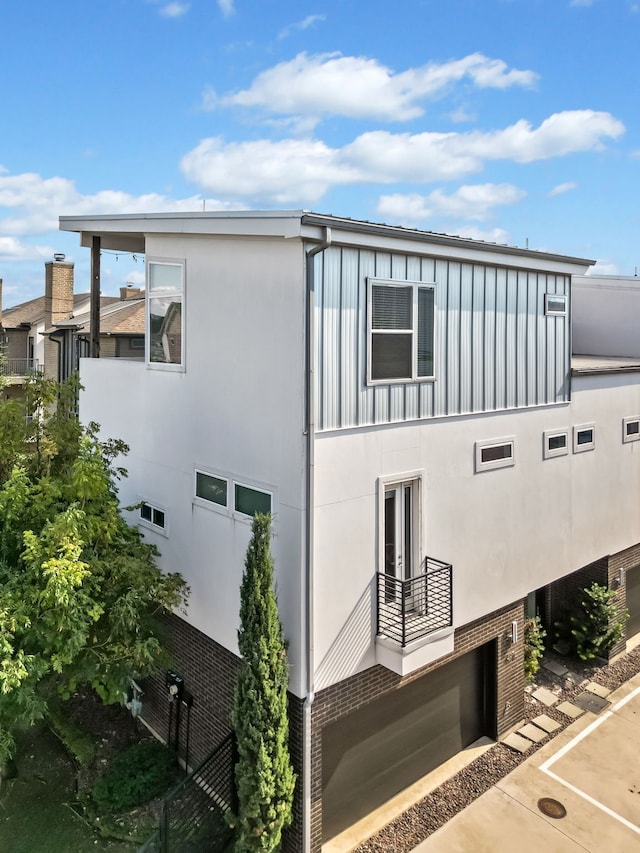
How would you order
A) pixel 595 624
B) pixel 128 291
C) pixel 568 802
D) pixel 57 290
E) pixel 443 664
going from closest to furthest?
pixel 568 802, pixel 443 664, pixel 595 624, pixel 57 290, pixel 128 291

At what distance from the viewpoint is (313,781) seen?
23.1 ft

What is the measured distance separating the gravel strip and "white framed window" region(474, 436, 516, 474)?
4.85 m

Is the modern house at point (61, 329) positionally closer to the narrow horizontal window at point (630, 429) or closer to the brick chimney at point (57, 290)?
the brick chimney at point (57, 290)

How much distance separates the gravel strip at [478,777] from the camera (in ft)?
25.8

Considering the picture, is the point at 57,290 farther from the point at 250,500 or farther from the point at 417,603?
the point at 417,603

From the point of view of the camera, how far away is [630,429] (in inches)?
481

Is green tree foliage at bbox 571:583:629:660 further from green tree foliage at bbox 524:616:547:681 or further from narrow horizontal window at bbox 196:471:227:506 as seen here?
narrow horizontal window at bbox 196:471:227:506

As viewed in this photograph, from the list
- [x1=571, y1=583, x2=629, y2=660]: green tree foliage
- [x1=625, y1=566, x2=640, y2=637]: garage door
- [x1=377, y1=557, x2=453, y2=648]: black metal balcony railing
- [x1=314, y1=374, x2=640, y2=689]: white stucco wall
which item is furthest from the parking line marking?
[x1=377, y1=557, x2=453, y2=648]: black metal balcony railing

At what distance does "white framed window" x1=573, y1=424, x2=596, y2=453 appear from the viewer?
1072cm

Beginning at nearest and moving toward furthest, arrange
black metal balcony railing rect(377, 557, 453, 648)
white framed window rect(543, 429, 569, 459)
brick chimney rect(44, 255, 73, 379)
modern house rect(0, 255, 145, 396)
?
1. black metal balcony railing rect(377, 557, 453, 648)
2. white framed window rect(543, 429, 569, 459)
3. modern house rect(0, 255, 145, 396)
4. brick chimney rect(44, 255, 73, 379)

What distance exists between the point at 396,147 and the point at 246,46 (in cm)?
409

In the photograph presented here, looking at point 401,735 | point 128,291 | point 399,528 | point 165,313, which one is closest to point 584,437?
point 399,528

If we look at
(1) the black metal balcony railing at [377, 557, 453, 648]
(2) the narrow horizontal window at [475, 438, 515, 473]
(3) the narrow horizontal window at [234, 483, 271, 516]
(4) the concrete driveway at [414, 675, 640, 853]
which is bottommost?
(4) the concrete driveway at [414, 675, 640, 853]

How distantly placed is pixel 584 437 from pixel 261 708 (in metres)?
7.89
